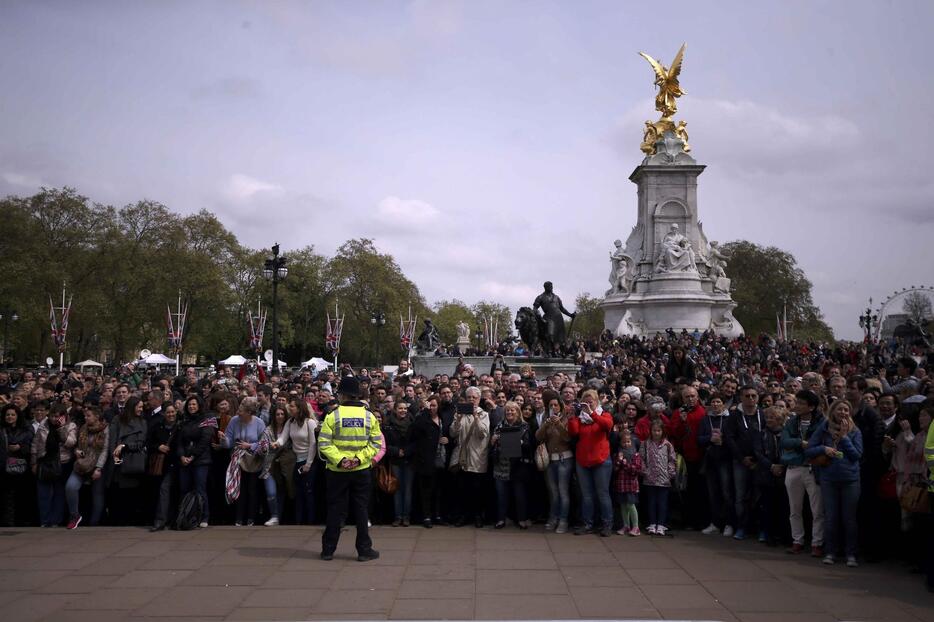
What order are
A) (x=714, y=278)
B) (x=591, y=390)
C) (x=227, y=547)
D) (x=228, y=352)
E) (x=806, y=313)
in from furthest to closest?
(x=806, y=313) → (x=228, y=352) → (x=714, y=278) → (x=591, y=390) → (x=227, y=547)

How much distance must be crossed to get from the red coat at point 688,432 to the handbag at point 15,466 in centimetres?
860

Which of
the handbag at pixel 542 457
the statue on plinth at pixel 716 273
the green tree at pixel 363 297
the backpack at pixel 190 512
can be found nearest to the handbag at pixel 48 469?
the backpack at pixel 190 512

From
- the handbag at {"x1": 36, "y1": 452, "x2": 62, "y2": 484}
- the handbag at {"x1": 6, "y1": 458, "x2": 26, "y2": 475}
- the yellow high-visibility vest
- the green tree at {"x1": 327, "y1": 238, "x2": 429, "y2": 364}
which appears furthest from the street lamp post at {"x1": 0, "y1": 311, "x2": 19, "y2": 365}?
the yellow high-visibility vest

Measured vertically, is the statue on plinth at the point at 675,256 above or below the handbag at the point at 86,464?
above

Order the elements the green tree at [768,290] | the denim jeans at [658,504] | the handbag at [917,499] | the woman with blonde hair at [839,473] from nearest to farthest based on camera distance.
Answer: the handbag at [917,499], the woman with blonde hair at [839,473], the denim jeans at [658,504], the green tree at [768,290]

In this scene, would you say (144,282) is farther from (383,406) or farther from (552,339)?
(383,406)

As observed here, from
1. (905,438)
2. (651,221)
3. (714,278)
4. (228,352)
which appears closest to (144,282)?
(228,352)

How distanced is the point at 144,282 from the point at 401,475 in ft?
177

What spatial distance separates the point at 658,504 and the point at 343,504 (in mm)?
4091

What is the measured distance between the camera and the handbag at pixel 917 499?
760 centimetres

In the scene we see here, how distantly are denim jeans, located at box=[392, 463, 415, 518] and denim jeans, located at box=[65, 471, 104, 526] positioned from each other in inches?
155

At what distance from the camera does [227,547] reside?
9086 millimetres

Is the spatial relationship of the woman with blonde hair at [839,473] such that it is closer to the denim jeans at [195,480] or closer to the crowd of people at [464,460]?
the crowd of people at [464,460]

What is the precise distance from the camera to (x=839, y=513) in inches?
334
